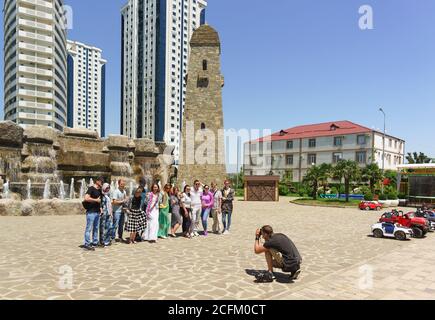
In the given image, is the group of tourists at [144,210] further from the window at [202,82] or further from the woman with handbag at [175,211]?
the window at [202,82]

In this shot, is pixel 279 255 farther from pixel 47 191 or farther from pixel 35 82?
pixel 35 82

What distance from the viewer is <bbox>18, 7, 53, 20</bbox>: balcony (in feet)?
206

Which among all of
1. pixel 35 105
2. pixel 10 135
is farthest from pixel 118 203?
pixel 35 105

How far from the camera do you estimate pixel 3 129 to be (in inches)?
678

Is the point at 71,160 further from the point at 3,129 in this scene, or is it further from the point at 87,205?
the point at 87,205

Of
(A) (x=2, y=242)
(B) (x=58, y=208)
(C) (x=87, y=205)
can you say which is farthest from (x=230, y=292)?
Result: (B) (x=58, y=208)

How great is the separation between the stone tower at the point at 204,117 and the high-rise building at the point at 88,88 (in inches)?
4183

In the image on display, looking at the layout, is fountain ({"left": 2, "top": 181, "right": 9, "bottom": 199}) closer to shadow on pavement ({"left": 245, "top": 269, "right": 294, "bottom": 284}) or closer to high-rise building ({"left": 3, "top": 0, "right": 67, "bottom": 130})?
shadow on pavement ({"left": 245, "top": 269, "right": 294, "bottom": 284})

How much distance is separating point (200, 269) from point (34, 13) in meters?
76.7

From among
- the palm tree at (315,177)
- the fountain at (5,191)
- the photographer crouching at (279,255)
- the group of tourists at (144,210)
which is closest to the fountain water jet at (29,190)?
the fountain at (5,191)

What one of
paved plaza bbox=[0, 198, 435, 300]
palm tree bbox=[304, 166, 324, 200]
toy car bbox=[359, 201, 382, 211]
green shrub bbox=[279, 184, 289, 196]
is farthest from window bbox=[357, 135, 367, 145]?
paved plaza bbox=[0, 198, 435, 300]

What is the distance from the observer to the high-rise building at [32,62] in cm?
6303

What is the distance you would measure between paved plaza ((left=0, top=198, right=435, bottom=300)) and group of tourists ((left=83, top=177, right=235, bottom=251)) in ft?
1.68

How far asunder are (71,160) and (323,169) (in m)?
26.6
